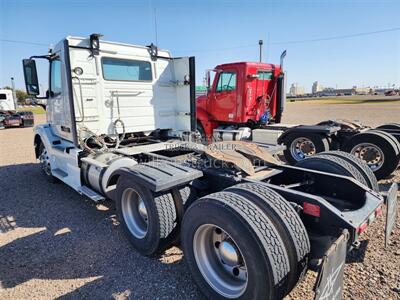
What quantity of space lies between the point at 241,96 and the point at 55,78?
5297 millimetres

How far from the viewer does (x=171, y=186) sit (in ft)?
8.94

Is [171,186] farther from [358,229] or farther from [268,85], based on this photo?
[268,85]

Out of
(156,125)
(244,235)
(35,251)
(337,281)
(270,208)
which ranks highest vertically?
(156,125)

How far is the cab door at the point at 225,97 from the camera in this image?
8672 mm

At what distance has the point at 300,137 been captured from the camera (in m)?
6.76

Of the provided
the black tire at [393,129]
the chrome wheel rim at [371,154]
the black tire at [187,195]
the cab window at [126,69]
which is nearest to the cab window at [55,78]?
the cab window at [126,69]

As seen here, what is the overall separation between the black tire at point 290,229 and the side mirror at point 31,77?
4993mm

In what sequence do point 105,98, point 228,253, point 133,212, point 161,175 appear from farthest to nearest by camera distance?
point 105,98 < point 133,212 < point 161,175 < point 228,253

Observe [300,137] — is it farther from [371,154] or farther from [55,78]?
[55,78]

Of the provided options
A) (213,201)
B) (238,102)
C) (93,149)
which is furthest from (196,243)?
(238,102)

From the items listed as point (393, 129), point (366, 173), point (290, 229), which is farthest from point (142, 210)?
point (393, 129)

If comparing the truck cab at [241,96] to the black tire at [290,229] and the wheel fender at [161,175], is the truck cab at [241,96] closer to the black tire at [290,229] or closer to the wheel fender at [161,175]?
the wheel fender at [161,175]

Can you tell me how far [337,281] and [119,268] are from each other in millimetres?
2149

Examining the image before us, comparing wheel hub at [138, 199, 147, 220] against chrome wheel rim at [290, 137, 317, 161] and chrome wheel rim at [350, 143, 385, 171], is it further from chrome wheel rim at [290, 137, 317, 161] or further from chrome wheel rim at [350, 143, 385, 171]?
chrome wheel rim at [290, 137, 317, 161]
